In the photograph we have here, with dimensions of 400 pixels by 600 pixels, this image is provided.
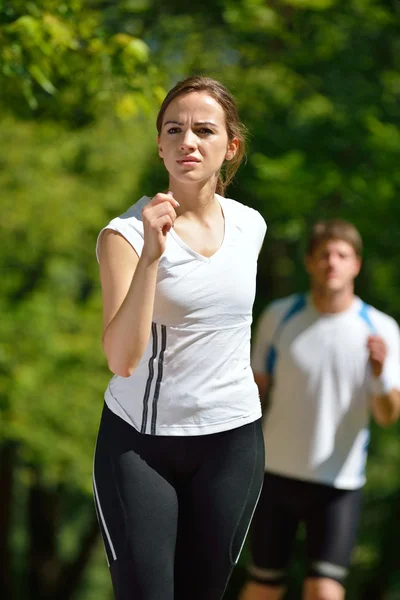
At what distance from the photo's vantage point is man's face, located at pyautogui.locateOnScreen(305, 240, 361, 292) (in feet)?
13.8

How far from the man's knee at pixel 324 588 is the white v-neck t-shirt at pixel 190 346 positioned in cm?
205

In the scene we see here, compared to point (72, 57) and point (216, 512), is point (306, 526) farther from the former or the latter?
point (72, 57)

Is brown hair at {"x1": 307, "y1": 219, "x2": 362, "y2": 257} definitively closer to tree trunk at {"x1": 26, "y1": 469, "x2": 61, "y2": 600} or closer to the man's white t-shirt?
the man's white t-shirt

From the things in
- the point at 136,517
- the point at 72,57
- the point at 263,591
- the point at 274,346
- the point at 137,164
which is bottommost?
the point at 263,591

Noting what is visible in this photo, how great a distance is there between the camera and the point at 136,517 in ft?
7.72

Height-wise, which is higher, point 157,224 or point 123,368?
point 157,224

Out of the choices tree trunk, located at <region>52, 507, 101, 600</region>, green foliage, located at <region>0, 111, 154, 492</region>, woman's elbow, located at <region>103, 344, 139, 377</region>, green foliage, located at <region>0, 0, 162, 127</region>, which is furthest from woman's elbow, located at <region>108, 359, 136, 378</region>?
tree trunk, located at <region>52, 507, 101, 600</region>

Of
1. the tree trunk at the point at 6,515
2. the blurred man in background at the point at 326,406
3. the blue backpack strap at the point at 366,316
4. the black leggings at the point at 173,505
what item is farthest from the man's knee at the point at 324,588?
the tree trunk at the point at 6,515

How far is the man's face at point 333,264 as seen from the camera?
4.22 m

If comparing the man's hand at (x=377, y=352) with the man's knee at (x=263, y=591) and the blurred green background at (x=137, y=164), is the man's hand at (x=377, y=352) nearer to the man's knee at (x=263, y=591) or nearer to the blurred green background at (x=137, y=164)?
the man's knee at (x=263, y=591)

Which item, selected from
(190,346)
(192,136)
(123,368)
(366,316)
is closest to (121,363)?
(123,368)

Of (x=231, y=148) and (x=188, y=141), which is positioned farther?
(x=231, y=148)

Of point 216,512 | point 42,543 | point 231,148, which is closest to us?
point 216,512

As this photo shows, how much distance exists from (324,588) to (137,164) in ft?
27.7
